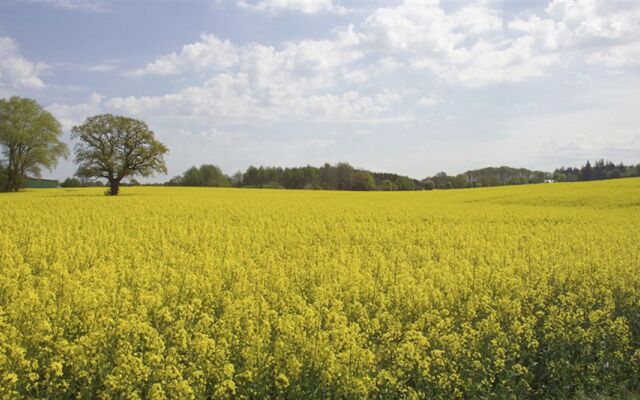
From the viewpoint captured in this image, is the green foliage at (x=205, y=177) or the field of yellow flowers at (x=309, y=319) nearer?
the field of yellow flowers at (x=309, y=319)

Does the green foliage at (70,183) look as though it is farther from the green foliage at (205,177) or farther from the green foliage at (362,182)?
the green foliage at (362,182)

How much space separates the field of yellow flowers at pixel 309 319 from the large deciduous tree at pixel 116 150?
3030cm

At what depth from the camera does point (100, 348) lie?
5.91m

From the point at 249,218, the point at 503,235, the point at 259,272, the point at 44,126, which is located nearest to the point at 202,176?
the point at 44,126

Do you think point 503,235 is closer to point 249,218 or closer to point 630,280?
point 630,280

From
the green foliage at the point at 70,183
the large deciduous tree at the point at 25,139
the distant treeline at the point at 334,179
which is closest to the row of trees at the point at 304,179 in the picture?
the distant treeline at the point at 334,179

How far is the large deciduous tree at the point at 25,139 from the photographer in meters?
53.5

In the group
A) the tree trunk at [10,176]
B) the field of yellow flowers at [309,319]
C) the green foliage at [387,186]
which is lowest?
the field of yellow flowers at [309,319]

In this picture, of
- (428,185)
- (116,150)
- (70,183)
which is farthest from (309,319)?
(428,185)

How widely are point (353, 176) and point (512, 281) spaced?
3152 inches

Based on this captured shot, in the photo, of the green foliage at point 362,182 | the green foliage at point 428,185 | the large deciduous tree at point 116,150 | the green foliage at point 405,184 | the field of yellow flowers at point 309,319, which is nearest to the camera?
the field of yellow flowers at point 309,319

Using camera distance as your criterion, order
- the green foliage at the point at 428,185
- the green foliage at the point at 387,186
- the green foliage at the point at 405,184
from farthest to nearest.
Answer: the green foliage at the point at 428,185 < the green foliage at the point at 405,184 < the green foliage at the point at 387,186

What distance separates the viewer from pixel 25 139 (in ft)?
177

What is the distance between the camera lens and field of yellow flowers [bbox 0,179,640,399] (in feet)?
18.9
